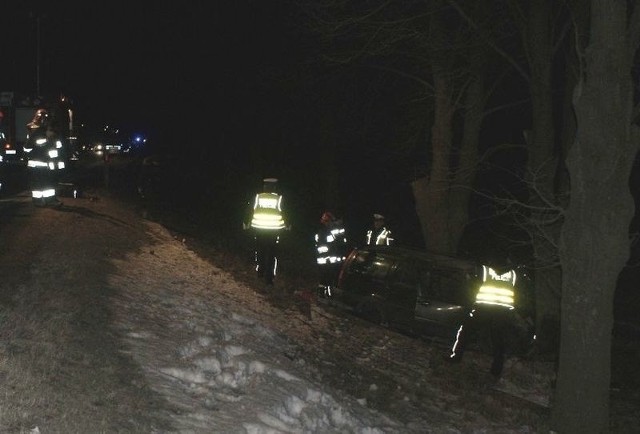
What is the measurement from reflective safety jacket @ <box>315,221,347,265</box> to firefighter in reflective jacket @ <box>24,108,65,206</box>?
20.4 ft

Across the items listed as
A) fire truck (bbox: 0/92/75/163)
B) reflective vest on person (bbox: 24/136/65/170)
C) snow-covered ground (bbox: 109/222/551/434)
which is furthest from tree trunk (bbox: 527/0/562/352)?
fire truck (bbox: 0/92/75/163)

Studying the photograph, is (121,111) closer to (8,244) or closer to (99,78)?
(99,78)

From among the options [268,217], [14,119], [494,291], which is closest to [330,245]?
[268,217]

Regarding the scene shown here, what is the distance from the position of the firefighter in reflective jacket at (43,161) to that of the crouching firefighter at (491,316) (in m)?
9.68

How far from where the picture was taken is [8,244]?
43.1ft

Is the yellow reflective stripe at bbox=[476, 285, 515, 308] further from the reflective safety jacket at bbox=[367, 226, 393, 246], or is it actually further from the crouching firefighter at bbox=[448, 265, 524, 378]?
the reflective safety jacket at bbox=[367, 226, 393, 246]

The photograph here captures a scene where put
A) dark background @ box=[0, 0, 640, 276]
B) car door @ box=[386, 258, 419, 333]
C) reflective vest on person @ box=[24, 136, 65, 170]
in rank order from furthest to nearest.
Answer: dark background @ box=[0, 0, 640, 276] → reflective vest on person @ box=[24, 136, 65, 170] → car door @ box=[386, 258, 419, 333]

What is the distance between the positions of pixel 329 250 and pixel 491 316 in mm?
3991

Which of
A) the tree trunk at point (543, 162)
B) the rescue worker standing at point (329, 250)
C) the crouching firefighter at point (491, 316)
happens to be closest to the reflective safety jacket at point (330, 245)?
the rescue worker standing at point (329, 250)

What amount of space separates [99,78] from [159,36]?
58.2 ft

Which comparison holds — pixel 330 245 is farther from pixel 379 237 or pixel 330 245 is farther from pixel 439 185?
pixel 439 185

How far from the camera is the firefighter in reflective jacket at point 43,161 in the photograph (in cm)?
1681

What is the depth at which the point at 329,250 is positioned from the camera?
49.1ft

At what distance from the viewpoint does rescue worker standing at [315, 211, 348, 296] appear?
1498cm
